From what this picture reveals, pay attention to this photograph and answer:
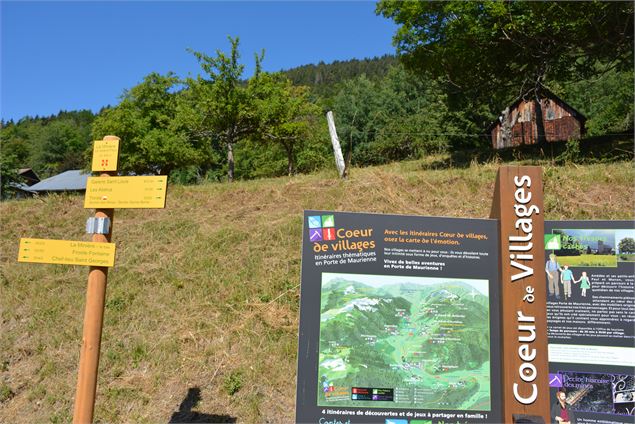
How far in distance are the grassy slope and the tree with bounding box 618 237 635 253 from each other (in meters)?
4.09

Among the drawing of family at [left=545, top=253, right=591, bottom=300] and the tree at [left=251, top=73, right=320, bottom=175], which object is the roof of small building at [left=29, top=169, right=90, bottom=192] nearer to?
the tree at [left=251, top=73, right=320, bottom=175]

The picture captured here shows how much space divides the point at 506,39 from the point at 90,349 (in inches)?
551

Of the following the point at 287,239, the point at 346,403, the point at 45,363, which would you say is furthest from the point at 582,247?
the point at 45,363

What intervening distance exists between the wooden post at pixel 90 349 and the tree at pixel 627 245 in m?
4.85

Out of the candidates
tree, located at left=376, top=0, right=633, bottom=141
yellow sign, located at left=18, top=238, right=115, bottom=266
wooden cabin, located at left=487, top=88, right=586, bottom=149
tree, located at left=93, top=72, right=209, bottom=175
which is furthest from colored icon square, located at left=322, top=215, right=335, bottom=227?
wooden cabin, located at left=487, top=88, right=586, bottom=149

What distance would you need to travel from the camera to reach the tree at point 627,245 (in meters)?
4.49

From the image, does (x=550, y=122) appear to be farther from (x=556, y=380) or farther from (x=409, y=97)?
(x=556, y=380)

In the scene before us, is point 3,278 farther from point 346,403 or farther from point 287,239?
point 346,403

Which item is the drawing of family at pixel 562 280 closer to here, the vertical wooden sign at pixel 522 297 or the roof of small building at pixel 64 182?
the vertical wooden sign at pixel 522 297

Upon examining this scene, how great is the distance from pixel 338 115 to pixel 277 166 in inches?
317

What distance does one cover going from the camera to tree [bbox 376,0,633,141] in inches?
487

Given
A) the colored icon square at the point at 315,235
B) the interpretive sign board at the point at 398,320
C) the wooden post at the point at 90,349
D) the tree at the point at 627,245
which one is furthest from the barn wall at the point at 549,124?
the wooden post at the point at 90,349

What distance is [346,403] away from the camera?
3.91 meters

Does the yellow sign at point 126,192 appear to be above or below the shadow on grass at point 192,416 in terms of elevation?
above
